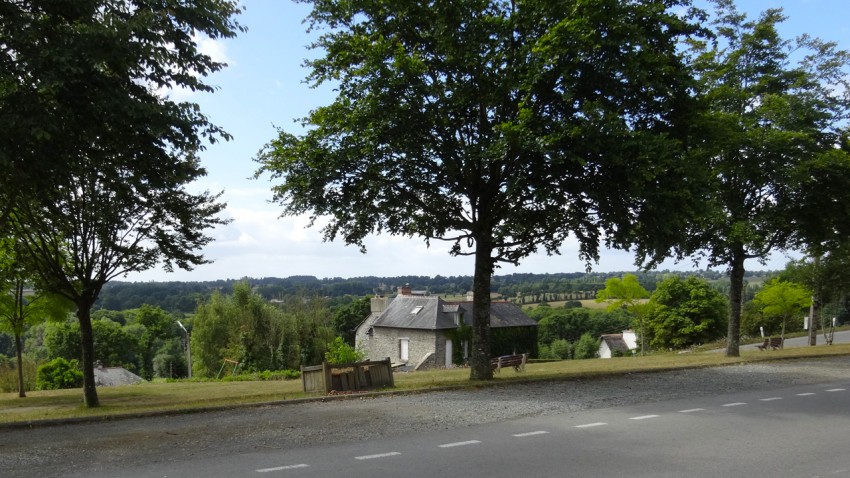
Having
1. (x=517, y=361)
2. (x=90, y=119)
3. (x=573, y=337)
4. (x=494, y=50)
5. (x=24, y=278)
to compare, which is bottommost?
(x=573, y=337)

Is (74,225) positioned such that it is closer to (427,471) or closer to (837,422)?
(427,471)

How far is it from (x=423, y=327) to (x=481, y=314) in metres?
29.0

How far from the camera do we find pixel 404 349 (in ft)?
162

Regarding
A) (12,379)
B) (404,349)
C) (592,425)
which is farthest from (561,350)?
(592,425)

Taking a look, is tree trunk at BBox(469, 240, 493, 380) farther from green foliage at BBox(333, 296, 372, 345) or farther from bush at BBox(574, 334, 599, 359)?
green foliage at BBox(333, 296, 372, 345)

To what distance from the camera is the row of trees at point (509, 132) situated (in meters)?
14.7

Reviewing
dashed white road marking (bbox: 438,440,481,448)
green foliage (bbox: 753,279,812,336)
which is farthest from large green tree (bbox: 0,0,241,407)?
green foliage (bbox: 753,279,812,336)

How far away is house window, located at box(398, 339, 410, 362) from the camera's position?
160 feet

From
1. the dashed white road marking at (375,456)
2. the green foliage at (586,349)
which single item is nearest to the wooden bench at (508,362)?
the dashed white road marking at (375,456)

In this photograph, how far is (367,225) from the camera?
18531mm

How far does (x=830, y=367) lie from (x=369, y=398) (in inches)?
567

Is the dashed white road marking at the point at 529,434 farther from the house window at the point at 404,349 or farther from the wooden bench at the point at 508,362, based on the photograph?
the house window at the point at 404,349

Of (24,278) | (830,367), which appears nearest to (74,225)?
(24,278)

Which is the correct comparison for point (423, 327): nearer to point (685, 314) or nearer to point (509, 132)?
point (685, 314)
